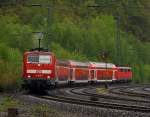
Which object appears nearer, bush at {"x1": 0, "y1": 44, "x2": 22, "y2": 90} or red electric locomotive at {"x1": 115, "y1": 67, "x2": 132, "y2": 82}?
bush at {"x1": 0, "y1": 44, "x2": 22, "y2": 90}

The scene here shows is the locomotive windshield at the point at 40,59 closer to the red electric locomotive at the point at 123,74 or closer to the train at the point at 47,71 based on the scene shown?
the train at the point at 47,71

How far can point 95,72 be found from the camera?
221ft

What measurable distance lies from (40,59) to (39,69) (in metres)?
0.82

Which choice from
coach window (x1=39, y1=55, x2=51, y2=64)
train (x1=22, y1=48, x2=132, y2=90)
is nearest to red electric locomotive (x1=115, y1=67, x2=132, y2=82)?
train (x1=22, y1=48, x2=132, y2=90)

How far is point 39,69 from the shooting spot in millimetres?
39625

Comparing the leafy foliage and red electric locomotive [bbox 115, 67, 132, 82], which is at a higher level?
the leafy foliage

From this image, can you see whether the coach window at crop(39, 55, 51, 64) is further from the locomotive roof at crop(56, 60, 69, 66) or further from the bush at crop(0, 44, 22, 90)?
the locomotive roof at crop(56, 60, 69, 66)

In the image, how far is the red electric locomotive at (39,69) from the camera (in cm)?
3897

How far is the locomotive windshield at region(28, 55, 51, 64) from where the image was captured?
40009 millimetres

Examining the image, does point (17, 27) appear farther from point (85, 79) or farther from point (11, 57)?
point (11, 57)

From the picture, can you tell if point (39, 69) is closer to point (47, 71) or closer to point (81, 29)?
point (47, 71)

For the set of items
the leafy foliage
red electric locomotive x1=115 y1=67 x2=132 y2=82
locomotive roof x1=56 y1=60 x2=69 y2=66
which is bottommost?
red electric locomotive x1=115 y1=67 x2=132 y2=82

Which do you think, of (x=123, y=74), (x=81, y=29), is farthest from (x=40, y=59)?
(x=81, y=29)

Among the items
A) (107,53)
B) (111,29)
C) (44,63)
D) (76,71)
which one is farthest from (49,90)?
(111,29)
